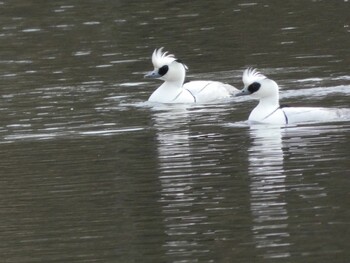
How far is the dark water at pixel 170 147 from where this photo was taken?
13.9m

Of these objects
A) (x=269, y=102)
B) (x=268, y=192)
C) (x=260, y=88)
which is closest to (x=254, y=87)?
(x=260, y=88)

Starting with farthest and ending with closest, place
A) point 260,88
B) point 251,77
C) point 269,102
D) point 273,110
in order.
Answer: point 251,77 < point 260,88 < point 269,102 < point 273,110

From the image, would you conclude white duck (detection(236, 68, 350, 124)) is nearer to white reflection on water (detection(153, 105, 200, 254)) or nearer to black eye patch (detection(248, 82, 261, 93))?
black eye patch (detection(248, 82, 261, 93))

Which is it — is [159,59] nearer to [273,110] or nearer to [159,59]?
[159,59]

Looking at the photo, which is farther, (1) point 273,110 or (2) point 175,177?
(1) point 273,110

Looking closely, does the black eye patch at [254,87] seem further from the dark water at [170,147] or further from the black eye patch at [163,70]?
the black eye patch at [163,70]

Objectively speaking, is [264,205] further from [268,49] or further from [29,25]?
[29,25]

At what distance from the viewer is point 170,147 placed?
19.5 metres

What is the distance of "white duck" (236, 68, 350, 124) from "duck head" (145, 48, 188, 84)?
3.56 m

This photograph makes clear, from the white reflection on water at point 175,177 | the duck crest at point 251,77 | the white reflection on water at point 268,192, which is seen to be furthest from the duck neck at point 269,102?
the white reflection on water at point 175,177

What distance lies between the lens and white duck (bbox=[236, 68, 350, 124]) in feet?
69.5

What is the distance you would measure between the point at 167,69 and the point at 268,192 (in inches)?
415

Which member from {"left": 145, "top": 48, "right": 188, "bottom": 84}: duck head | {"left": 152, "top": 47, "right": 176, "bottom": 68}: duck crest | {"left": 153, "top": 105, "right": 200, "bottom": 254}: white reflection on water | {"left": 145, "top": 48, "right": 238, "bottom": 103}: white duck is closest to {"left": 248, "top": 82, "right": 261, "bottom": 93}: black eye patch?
{"left": 153, "top": 105, "right": 200, "bottom": 254}: white reflection on water

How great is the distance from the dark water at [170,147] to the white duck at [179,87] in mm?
367
